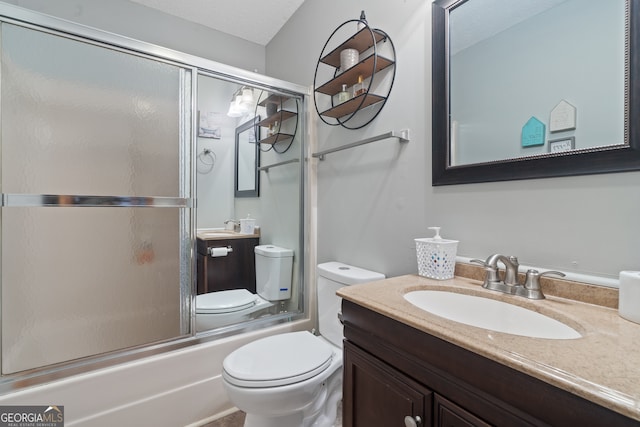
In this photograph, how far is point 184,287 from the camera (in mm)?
1528

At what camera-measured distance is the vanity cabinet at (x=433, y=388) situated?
18.2 inches

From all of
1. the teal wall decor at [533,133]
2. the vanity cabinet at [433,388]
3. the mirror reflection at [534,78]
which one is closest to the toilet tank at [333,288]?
the vanity cabinet at [433,388]

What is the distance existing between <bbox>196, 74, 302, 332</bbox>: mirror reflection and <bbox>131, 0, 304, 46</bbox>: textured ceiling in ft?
1.93

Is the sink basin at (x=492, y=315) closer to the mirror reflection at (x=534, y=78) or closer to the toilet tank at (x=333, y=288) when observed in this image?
the toilet tank at (x=333, y=288)

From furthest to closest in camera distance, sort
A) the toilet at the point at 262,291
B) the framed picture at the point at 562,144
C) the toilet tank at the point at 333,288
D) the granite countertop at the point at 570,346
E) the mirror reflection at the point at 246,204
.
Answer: the mirror reflection at the point at 246,204, the toilet at the point at 262,291, the toilet tank at the point at 333,288, the framed picture at the point at 562,144, the granite countertop at the point at 570,346

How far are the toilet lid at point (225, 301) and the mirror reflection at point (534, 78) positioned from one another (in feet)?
5.04

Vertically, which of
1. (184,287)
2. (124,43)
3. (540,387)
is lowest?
(184,287)

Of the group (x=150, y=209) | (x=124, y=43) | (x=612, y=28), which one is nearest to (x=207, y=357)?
(x=150, y=209)

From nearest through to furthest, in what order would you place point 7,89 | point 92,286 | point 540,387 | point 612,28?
point 540,387 < point 612,28 < point 7,89 < point 92,286

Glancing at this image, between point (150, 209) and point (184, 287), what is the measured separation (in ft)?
1.51

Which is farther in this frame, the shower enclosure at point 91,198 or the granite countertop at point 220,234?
the granite countertop at point 220,234

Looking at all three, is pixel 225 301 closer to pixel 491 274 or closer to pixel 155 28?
pixel 491 274

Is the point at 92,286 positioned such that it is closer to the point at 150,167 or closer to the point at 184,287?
A: the point at 184,287

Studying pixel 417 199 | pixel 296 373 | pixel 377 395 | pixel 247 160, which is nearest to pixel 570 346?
pixel 377 395
